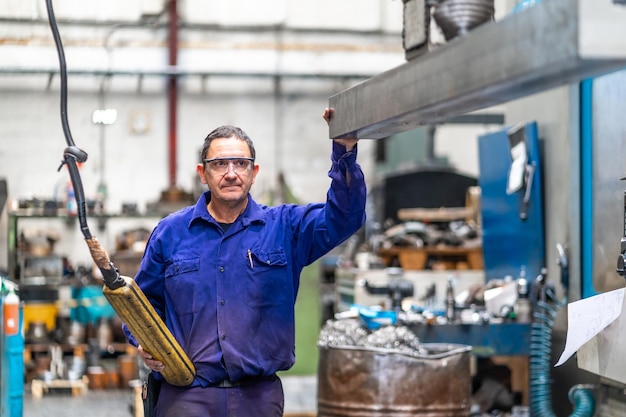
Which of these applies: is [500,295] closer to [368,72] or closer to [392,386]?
[392,386]

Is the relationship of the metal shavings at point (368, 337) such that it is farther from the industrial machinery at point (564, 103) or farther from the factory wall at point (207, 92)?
the factory wall at point (207, 92)

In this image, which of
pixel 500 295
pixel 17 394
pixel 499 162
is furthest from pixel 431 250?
pixel 17 394

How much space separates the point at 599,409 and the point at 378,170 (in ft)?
24.9

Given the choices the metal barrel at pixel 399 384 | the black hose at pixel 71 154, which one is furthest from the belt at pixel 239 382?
the metal barrel at pixel 399 384

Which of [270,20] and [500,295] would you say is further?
[270,20]

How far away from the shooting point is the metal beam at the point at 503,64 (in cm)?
164

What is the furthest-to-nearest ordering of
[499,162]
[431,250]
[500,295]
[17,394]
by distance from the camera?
[431,250] < [499,162] < [500,295] < [17,394]

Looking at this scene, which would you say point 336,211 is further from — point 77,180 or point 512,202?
point 512,202

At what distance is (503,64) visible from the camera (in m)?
1.81

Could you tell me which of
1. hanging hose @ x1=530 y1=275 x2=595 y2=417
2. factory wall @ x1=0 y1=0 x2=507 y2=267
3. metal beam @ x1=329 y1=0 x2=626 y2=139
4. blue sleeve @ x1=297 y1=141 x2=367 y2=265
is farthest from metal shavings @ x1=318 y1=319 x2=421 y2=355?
factory wall @ x1=0 y1=0 x2=507 y2=267

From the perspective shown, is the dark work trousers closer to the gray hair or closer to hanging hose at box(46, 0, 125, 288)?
hanging hose at box(46, 0, 125, 288)

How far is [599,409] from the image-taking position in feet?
13.7

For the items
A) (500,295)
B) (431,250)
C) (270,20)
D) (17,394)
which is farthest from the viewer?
(270,20)

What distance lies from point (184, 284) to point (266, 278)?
0.23 m
